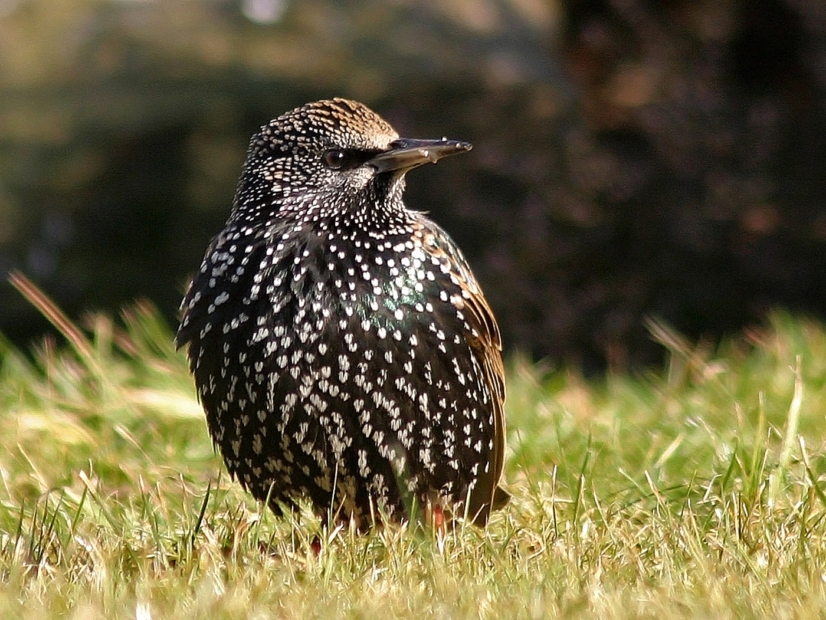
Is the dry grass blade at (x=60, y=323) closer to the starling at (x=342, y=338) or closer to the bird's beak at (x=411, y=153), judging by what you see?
the starling at (x=342, y=338)

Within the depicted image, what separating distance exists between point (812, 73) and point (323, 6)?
3076mm

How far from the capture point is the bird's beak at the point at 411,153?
4.07m

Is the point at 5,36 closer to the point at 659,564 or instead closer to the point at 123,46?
the point at 123,46

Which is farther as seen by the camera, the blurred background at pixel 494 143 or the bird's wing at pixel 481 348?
the blurred background at pixel 494 143

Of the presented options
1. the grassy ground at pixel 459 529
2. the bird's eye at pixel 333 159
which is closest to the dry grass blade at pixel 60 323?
the grassy ground at pixel 459 529

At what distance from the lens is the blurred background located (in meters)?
7.66

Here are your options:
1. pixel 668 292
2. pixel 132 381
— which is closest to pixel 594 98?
pixel 668 292

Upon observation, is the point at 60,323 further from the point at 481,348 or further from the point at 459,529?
the point at 459,529

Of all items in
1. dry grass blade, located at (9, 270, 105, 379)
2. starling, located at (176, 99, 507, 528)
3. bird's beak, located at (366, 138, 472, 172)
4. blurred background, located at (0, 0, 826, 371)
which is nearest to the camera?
starling, located at (176, 99, 507, 528)

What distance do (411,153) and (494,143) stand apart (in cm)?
419

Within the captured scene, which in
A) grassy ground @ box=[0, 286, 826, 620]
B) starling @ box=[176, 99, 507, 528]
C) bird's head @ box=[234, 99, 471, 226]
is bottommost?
grassy ground @ box=[0, 286, 826, 620]

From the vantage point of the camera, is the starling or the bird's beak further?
the bird's beak

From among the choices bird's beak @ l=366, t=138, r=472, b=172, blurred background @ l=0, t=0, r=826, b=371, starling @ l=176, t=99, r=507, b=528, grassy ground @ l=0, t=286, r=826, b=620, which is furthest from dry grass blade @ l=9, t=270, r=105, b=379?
blurred background @ l=0, t=0, r=826, b=371

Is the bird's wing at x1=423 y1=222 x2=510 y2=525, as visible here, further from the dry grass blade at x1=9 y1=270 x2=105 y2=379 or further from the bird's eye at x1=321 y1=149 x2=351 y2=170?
the dry grass blade at x1=9 y1=270 x2=105 y2=379
